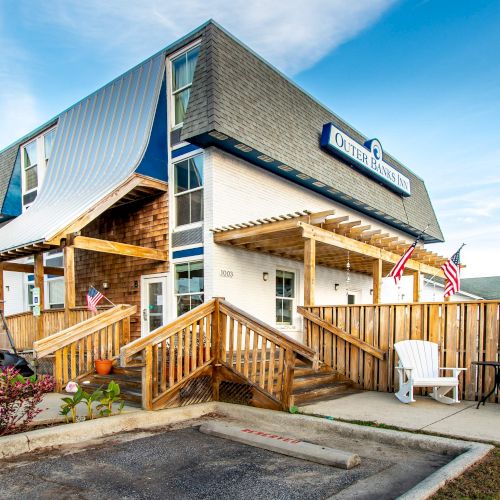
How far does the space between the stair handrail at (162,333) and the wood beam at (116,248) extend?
4.04 meters

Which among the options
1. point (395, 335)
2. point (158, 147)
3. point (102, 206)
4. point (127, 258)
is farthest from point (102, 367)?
point (158, 147)

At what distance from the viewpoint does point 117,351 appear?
908cm

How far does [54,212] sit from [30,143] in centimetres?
730

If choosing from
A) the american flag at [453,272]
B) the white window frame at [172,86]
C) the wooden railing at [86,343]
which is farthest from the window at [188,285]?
the american flag at [453,272]

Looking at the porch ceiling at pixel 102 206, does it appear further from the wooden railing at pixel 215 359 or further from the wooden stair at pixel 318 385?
the wooden stair at pixel 318 385

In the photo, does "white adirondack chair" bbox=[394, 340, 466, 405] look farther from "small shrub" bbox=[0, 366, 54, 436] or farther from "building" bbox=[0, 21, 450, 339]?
"small shrub" bbox=[0, 366, 54, 436]

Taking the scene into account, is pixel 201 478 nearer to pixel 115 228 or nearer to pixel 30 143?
pixel 115 228

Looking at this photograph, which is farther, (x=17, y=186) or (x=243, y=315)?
(x=17, y=186)

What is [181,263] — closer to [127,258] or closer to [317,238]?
[127,258]

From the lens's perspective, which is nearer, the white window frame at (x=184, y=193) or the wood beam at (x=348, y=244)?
the wood beam at (x=348, y=244)

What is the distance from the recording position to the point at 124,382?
780cm

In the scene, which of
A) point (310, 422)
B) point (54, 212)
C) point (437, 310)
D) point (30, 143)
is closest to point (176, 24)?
point (30, 143)

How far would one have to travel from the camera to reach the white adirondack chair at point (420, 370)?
646 cm

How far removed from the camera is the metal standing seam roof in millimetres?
10898
